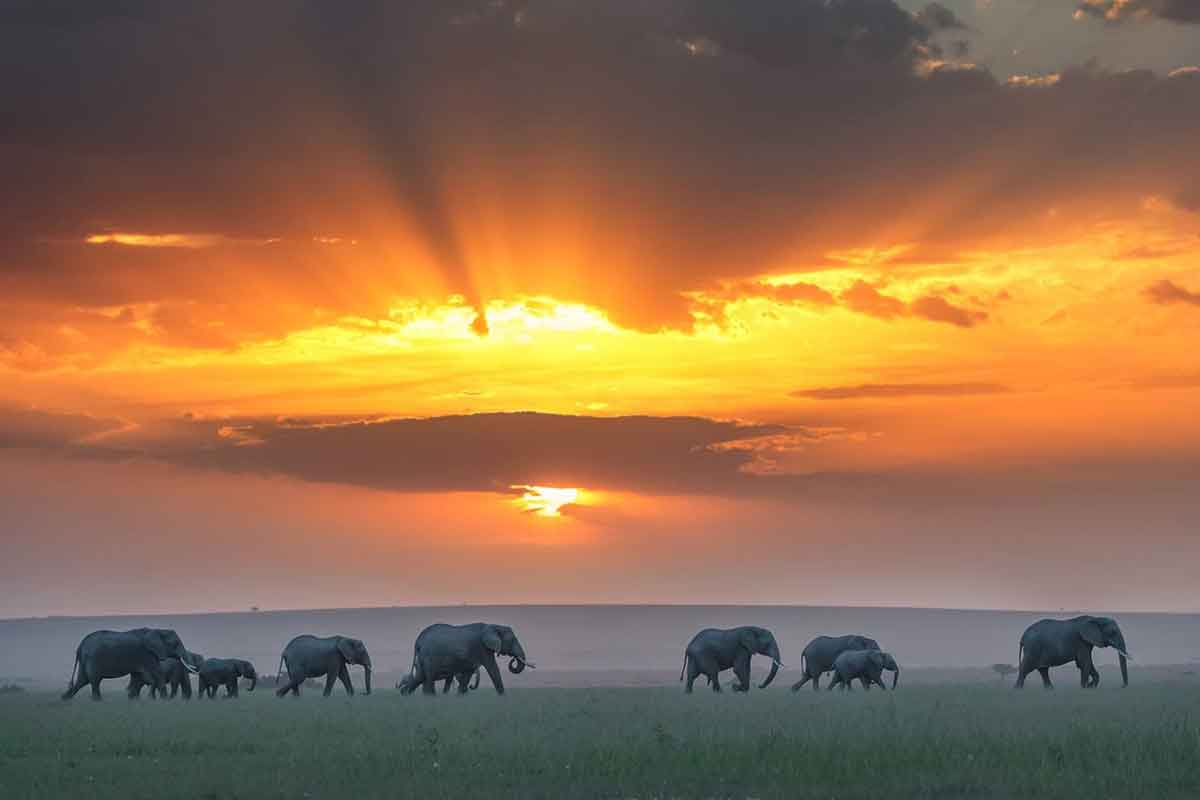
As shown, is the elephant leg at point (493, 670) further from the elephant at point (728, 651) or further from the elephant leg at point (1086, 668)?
the elephant leg at point (1086, 668)

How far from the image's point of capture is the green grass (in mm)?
27781

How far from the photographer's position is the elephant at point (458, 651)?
6412cm

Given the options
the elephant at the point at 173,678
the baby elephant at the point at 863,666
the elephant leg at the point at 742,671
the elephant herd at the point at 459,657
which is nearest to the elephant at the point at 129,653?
the elephant herd at the point at 459,657

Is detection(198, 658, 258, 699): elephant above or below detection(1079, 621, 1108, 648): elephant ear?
below

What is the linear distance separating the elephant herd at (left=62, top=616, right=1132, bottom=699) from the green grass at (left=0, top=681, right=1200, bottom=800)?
35.1ft

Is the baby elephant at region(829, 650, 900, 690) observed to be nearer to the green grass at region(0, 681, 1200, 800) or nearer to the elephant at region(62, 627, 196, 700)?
the green grass at region(0, 681, 1200, 800)

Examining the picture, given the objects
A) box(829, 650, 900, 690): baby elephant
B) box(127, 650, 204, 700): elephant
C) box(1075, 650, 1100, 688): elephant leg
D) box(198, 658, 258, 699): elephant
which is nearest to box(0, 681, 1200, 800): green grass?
box(1075, 650, 1100, 688): elephant leg

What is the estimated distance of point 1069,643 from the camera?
64812mm

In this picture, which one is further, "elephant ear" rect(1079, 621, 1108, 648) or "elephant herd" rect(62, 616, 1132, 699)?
"elephant herd" rect(62, 616, 1132, 699)

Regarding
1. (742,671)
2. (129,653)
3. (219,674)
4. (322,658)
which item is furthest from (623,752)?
(219,674)

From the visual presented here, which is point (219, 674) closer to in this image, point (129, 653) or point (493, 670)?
point (129, 653)

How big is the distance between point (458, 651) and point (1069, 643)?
69.7ft

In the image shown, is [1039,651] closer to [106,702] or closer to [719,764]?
[106,702]

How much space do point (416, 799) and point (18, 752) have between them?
13.4 metres
